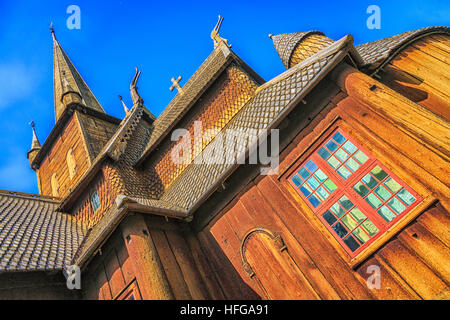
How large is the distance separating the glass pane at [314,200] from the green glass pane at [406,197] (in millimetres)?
1438

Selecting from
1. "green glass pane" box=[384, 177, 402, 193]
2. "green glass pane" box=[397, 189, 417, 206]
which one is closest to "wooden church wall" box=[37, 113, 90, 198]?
"green glass pane" box=[384, 177, 402, 193]

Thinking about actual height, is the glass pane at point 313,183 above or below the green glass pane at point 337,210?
above

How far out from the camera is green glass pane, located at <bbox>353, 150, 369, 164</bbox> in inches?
203

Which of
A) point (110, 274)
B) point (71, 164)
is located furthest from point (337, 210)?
point (71, 164)

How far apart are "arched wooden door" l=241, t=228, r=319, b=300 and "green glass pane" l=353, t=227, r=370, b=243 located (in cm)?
127

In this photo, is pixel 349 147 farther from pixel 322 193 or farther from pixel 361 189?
pixel 322 193

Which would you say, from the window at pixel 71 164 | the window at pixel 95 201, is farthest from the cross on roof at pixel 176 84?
the window at pixel 95 201

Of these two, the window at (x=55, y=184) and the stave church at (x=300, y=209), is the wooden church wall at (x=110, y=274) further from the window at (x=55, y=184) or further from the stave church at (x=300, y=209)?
the window at (x=55, y=184)

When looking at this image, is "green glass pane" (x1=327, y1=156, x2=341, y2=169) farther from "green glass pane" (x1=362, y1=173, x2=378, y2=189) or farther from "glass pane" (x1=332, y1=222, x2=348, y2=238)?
"glass pane" (x1=332, y1=222, x2=348, y2=238)

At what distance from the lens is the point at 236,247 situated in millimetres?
6281

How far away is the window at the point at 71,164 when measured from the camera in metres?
13.9

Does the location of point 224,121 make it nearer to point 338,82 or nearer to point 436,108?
point 338,82

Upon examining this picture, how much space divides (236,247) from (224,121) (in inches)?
175
